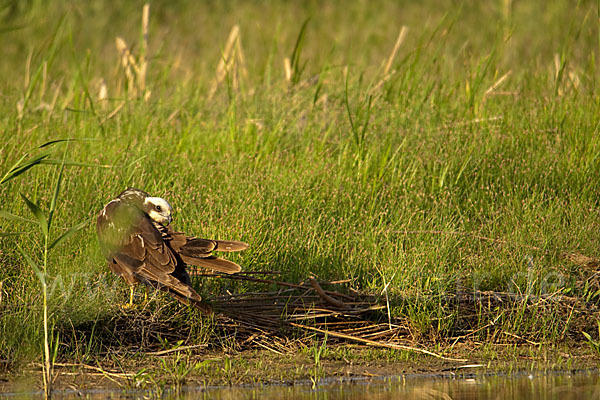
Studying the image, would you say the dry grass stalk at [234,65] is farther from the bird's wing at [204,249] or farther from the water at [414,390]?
the water at [414,390]

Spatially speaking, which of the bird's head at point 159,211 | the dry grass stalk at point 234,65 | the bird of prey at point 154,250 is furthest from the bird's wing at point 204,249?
the dry grass stalk at point 234,65

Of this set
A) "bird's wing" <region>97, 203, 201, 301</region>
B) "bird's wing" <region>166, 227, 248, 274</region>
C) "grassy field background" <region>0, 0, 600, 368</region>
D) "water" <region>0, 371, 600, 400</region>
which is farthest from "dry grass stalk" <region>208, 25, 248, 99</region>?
"water" <region>0, 371, 600, 400</region>

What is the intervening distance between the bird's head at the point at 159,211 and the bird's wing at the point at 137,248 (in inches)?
3.3

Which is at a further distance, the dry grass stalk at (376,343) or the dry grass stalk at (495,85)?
the dry grass stalk at (495,85)

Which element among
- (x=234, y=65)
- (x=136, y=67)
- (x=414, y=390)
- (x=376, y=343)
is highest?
(x=234, y=65)

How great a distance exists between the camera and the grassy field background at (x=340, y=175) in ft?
18.5

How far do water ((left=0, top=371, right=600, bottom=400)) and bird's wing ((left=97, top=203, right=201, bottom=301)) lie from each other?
675 millimetres

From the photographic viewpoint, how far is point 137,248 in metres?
5.13

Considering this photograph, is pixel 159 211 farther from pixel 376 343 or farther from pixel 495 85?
pixel 495 85

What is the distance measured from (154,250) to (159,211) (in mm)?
450

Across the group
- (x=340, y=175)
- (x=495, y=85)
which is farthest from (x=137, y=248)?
(x=495, y=85)

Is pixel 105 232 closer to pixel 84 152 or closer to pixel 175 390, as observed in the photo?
pixel 175 390

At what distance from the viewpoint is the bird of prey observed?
16.4 feet

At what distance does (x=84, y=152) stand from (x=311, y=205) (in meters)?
2.10
